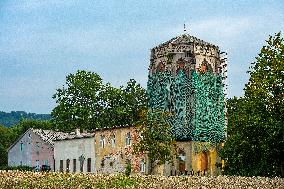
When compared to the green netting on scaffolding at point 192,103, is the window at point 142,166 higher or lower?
lower

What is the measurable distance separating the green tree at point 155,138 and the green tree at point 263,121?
12999 mm

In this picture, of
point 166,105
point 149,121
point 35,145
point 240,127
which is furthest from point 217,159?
point 35,145

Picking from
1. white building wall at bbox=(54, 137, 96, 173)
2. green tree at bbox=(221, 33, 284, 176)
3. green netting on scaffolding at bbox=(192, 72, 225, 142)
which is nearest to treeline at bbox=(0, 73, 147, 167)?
white building wall at bbox=(54, 137, 96, 173)

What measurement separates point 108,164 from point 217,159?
1254 centimetres

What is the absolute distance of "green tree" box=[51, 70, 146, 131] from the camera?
9831 cm

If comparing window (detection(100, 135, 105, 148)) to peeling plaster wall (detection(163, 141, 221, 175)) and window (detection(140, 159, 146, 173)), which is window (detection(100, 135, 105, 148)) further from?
peeling plaster wall (detection(163, 141, 221, 175))

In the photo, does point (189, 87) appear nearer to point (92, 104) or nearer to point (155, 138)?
point (155, 138)

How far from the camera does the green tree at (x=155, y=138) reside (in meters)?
62.2

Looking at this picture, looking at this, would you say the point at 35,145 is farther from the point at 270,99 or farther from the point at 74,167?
the point at 270,99

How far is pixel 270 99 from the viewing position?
155 feet

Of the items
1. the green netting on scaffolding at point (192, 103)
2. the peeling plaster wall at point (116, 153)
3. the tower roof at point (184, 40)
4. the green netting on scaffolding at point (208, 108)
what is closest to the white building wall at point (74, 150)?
the peeling plaster wall at point (116, 153)

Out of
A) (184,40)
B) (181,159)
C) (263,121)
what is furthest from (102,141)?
(263,121)

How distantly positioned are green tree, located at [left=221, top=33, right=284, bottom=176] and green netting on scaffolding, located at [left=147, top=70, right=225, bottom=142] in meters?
21.1

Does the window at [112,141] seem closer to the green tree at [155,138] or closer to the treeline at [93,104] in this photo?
the green tree at [155,138]
